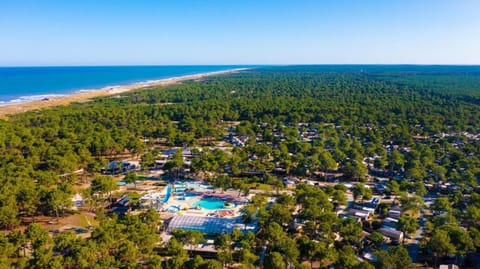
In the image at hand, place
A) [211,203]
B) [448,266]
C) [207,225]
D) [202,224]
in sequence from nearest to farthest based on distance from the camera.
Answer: [448,266] < [207,225] < [202,224] < [211,203]

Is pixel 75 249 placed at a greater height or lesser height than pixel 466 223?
greater

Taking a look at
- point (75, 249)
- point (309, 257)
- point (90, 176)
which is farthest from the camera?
point (90, 176)

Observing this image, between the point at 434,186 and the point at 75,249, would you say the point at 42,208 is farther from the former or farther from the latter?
the point at 434,186

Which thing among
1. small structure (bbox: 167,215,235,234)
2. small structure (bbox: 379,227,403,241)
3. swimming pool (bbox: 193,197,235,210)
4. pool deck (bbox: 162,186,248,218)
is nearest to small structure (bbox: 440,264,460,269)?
small structure (bbox: 379,227,403,241)

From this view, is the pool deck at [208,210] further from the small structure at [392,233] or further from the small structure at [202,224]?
the small structure at [392,233]

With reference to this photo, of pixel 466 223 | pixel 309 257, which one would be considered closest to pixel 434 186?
pixel 466 223

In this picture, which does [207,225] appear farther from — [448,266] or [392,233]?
[448,266]

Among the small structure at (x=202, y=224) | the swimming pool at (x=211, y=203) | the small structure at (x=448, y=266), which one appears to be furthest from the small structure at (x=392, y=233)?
the swimming pool at (x=211, y=203)

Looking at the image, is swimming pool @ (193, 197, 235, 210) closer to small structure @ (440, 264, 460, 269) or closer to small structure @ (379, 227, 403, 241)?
small structure @ (379, 227, 403, 241)

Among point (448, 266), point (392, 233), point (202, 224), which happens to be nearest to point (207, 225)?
point (202, 224)
